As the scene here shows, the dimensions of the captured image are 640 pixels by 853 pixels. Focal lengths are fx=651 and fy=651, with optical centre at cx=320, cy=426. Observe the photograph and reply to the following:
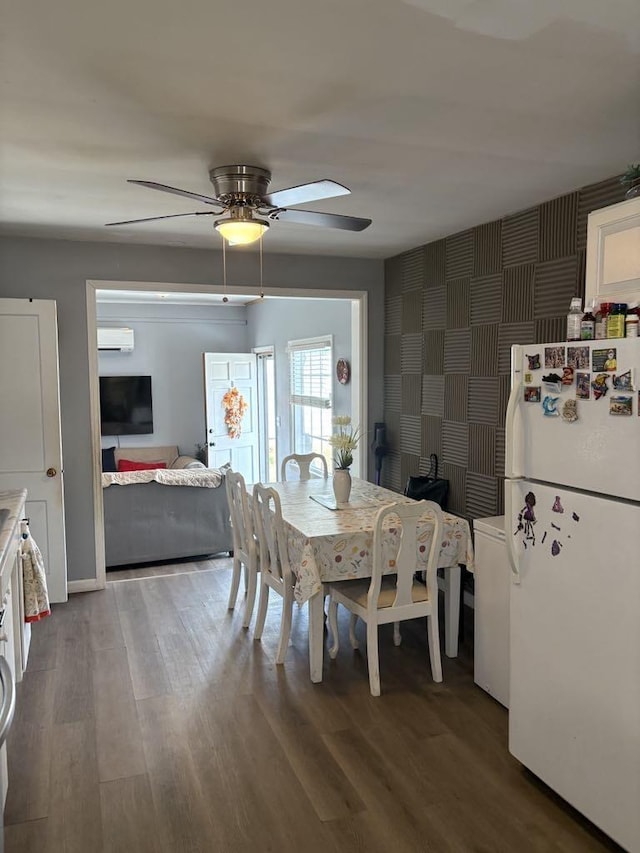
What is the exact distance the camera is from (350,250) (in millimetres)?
5016

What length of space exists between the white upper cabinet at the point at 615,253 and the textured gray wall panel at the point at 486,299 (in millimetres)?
1344

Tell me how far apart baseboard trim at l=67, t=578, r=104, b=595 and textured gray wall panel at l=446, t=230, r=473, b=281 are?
132 inches

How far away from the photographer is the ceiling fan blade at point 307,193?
256 cm

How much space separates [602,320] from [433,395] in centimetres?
255

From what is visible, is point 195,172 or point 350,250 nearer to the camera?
point 195,172

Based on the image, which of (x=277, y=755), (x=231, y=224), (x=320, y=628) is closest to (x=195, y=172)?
(x=231, y=224)

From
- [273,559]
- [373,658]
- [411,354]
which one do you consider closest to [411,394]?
[411,354]

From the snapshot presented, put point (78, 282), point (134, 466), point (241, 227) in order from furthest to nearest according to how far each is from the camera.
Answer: point (134, 466) < point (78, 282) < point (241, 227)

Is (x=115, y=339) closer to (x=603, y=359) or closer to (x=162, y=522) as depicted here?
(x=162, y=522)

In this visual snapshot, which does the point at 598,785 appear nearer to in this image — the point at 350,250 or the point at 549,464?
the point at 549,464

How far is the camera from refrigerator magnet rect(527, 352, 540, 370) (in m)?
2.34

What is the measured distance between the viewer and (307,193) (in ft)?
8.77

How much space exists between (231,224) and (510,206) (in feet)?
5.70

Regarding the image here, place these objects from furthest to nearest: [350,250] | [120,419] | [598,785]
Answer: [120,419]
[350,250]
[598,785]
